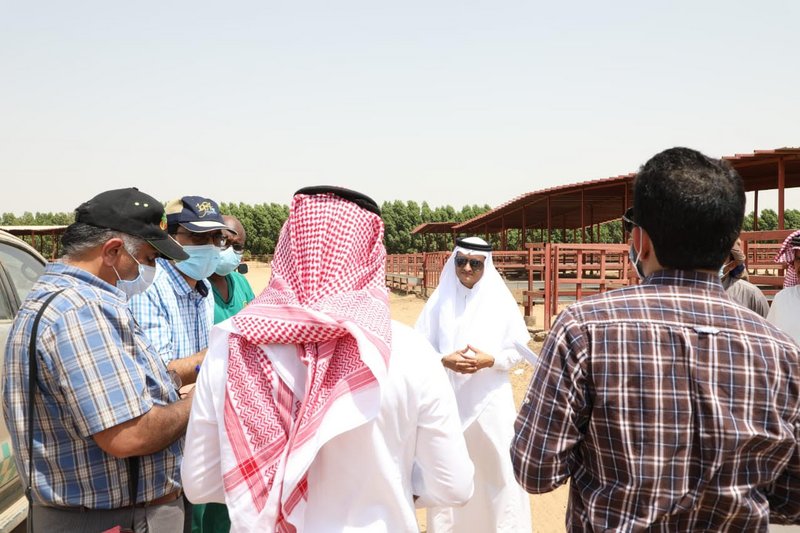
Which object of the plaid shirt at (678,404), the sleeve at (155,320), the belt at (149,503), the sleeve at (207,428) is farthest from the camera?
the sleeve at (155,320)

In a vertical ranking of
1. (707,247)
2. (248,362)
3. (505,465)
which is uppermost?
(707,247)

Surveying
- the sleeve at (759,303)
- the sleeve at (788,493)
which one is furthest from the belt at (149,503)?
the sleeve at (759,303)

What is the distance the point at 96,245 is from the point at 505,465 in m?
2.75

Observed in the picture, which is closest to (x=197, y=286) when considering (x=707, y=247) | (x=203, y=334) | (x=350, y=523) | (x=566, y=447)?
(x=203, y=334)

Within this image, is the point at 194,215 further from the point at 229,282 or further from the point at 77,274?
the point at 77,274

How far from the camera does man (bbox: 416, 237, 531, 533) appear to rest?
139 inches

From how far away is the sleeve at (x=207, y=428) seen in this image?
59.3 inches

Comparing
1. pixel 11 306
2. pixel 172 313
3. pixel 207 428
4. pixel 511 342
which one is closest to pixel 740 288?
pixel 511 342

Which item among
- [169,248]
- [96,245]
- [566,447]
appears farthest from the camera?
[169,248]

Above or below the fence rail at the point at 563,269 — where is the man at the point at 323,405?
above

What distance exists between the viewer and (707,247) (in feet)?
4.48

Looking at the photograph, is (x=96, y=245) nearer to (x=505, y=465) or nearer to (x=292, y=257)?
(x=292, y=257)

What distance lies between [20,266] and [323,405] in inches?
132

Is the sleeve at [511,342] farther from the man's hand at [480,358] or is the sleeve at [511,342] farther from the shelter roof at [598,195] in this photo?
the shelter roof at [598,195]
